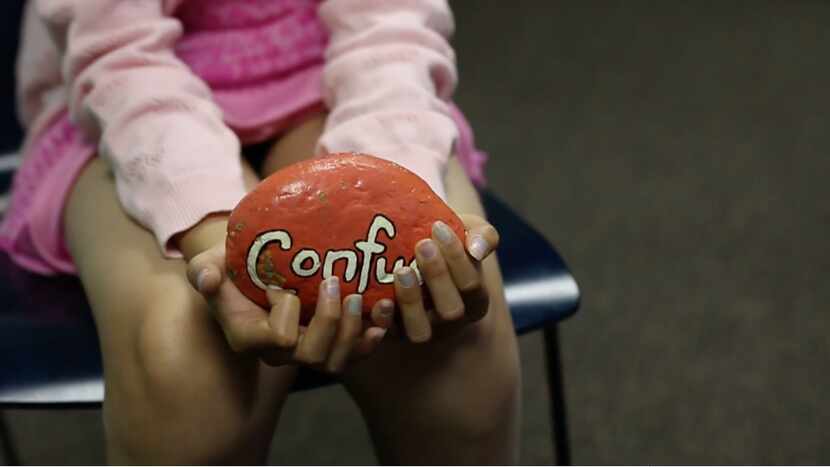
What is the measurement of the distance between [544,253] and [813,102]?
4.11 feet

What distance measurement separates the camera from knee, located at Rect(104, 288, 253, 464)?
53 cm

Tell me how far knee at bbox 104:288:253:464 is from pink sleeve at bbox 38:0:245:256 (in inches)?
2.5

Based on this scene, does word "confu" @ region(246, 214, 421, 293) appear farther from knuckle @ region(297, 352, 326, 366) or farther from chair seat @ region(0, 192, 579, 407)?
chair seat @ region(0, 192, 579, 407)

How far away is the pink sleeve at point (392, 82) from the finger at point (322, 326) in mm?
140

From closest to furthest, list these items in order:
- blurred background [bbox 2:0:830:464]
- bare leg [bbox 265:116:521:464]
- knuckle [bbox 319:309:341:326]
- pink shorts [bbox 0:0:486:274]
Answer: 1. knuckle [bbox 319:309:341:326]
2. bare leg [bbox 265:116:521:464]
3. pink shorts [bbox 0:0:486:274]
4. blurred background [bbox 2:0:830:464]

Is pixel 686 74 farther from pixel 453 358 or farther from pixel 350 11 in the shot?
pixel 453 358

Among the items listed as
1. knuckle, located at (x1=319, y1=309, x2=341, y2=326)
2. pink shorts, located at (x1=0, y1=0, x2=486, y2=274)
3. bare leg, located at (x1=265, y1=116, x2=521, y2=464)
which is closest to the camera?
knuckle, located at (x1=319, y1=309, x2=341, y2=326)

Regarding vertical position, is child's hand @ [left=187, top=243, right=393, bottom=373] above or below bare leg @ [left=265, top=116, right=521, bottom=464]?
above

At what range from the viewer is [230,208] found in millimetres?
587

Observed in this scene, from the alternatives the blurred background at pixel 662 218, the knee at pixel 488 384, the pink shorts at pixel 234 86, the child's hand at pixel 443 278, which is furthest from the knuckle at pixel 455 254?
the blurred background at pixel 662 218

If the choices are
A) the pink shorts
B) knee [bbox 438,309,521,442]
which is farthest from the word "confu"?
the pink shorts

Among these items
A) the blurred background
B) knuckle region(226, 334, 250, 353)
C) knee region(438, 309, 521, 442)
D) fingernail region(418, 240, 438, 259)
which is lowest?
the blurred background

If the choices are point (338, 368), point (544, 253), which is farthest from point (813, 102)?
point (338, 368)

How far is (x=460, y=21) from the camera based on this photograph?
232 cm
